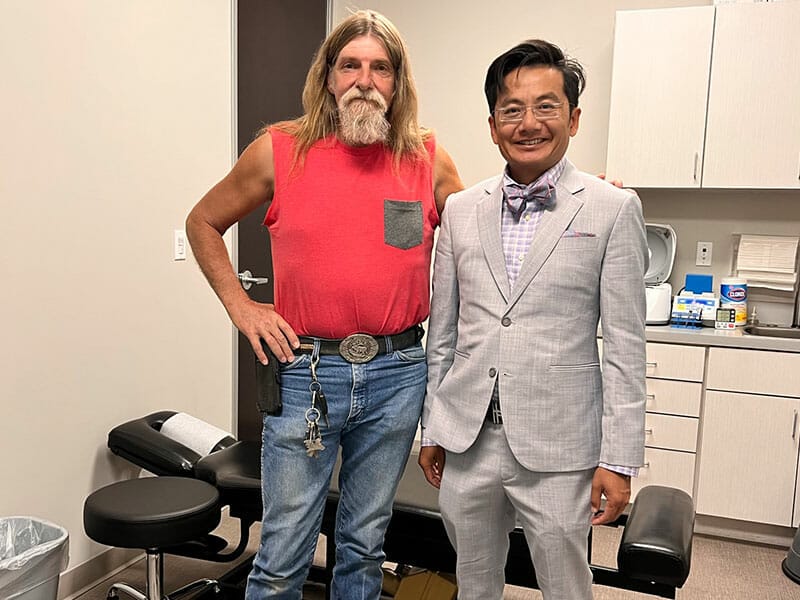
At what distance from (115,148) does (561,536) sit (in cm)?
189

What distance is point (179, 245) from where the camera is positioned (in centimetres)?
280

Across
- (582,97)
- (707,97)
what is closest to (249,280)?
(582,97)

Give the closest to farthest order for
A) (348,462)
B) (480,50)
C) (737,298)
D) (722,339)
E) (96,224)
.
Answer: (348,462), (96,224), (722,339), (737,298), (480,50)

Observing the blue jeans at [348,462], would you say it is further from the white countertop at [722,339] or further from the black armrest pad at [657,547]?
the white countertop at [722,339]

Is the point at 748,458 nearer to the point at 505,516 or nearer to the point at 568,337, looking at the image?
the point at 505,516

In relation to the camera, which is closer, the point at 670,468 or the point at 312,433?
the point at 312,433

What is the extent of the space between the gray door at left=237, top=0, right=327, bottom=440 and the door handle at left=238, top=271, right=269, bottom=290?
0.03 m

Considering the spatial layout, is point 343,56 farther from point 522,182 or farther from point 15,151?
point 15,151

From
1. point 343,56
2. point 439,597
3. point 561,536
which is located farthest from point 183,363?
point 561,536

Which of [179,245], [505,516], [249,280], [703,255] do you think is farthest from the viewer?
[703,255]

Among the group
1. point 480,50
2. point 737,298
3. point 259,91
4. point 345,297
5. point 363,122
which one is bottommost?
point 737,298

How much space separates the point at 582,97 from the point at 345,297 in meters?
2.52

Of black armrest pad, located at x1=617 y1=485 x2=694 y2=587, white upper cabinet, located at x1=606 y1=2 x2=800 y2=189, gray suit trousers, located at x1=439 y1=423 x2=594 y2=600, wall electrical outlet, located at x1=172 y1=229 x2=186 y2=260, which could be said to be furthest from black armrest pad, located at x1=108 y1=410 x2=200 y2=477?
white upper cabinet, located at x1=606 y1=2 x2=800 y2=189

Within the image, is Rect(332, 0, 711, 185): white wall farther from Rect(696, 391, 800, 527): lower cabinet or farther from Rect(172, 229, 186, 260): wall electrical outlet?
Rect(172, 229, 186, 260): wall electrical outlet
